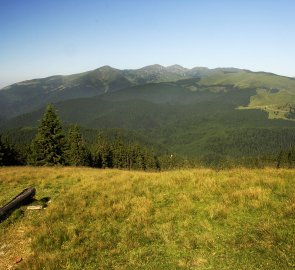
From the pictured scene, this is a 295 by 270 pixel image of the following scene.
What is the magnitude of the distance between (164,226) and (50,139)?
4917cm

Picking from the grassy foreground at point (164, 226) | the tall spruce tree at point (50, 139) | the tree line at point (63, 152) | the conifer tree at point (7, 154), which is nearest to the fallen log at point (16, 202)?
the grassy foreground at point (164, 226)

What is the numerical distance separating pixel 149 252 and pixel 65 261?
9.93 ft

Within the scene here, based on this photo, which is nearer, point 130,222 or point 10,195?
point 130,222

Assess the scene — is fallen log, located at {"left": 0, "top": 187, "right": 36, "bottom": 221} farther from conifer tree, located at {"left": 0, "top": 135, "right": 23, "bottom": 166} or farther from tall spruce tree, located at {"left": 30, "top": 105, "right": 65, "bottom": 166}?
conifer tree, located at {"left": 0, "top": 135, "right": 23, "bottom": 166}

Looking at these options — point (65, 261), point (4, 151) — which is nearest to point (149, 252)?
point (65, 261)

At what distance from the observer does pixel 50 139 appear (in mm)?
57750

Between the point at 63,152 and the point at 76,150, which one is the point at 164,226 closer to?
the point at 63,152

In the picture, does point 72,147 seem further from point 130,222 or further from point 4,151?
point 130,222

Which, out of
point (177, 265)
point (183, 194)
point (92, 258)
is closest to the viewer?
point (177, 265)

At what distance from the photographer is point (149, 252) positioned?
433 inches

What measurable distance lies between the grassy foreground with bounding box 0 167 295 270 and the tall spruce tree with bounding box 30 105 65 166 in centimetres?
3912

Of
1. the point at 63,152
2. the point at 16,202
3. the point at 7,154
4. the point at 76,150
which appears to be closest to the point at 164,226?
the point at 16,202

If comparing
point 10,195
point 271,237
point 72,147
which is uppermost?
point 271,237

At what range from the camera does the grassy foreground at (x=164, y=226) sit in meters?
10.4
